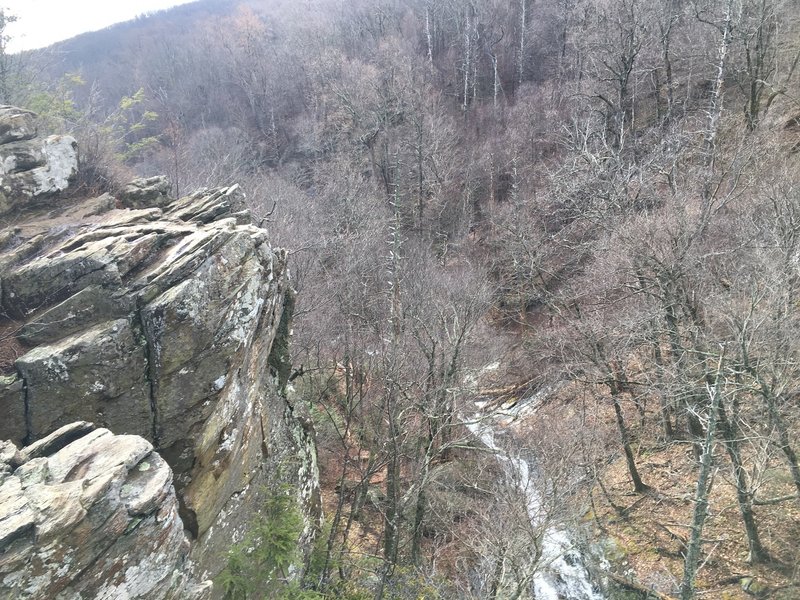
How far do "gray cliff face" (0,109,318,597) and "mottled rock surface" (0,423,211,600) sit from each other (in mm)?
947

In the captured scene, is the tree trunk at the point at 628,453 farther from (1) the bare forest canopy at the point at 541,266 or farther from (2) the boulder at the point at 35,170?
(2) the boulder at the point at 35,170

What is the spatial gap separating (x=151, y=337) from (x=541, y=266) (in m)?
19.1

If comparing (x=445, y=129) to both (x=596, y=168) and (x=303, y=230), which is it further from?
(x=596, y=168)

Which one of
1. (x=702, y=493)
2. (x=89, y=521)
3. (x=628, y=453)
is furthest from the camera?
(x=628, y=453)

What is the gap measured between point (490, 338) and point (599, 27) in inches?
733

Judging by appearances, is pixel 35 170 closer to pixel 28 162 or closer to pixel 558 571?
pixel 28 162

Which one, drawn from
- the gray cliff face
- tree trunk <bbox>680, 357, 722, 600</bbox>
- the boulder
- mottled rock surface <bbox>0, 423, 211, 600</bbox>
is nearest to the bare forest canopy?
tree trunk <bbox>680, 357, 722, 600</bbox>

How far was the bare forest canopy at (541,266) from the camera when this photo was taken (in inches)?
439

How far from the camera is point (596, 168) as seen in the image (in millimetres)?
16703

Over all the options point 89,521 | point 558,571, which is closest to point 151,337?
point 89,521

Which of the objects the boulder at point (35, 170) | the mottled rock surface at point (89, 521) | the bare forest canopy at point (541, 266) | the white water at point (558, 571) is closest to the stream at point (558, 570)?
the white water at point (558, 571)

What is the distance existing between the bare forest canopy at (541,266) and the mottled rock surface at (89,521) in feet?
18.9

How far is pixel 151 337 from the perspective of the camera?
23.8ft

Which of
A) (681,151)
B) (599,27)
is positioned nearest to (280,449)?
(681,151)
